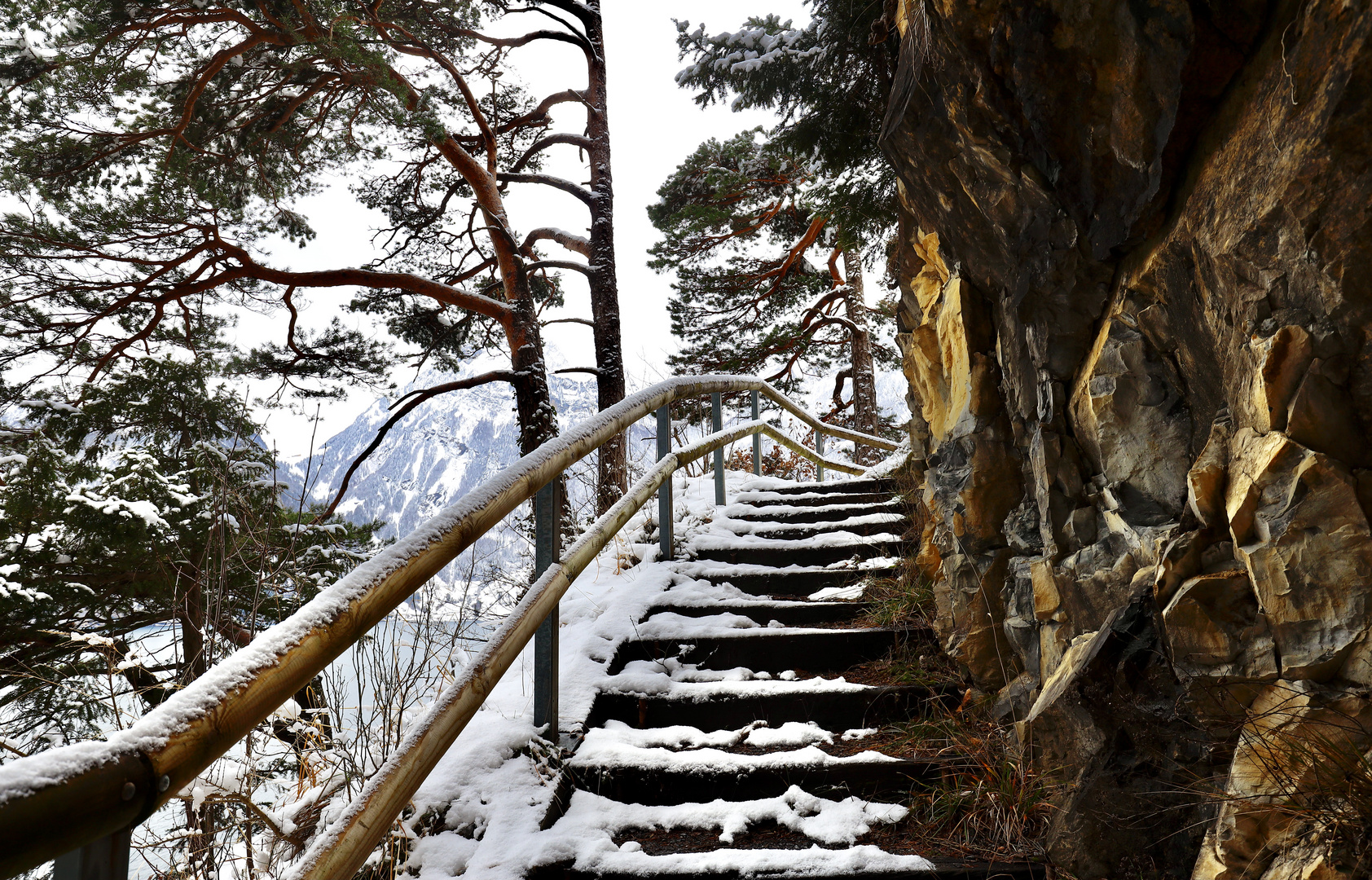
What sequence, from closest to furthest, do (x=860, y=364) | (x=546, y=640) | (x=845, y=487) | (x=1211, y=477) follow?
(x=1211, y=477) → (x=546, y=640) → (x=845, y=487) → (x=860, y=364)

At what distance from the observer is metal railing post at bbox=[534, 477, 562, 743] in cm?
227

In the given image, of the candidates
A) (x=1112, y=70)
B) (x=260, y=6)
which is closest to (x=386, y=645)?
(x=1112, y=70)

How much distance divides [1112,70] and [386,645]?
2.49 meters

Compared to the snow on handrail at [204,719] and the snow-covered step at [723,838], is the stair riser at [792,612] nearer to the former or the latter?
the snow-covered step at [723,838]

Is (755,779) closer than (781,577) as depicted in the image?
Yes

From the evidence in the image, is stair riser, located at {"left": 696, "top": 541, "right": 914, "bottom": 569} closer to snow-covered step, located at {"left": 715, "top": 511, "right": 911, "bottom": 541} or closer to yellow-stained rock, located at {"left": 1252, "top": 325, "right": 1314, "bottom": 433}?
snow-covered step, located at {"left": 715, "top": 511, "right": 911, "bottom": 541}

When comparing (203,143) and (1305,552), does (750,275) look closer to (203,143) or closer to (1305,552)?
(203,143)

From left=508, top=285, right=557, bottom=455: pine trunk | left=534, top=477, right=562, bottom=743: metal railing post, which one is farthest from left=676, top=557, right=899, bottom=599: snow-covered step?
left=508, top=285, right=557, bottom=455: pine trunk

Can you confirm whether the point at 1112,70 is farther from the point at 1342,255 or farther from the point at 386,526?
the point at 386,526

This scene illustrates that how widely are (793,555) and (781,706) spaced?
1.58 meters

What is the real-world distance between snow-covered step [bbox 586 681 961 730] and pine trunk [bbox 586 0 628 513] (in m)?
5.40

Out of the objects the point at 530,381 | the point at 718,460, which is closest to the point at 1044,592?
the point at 718,460

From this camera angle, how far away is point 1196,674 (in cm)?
146

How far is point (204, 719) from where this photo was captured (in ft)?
2.83
